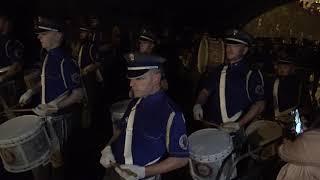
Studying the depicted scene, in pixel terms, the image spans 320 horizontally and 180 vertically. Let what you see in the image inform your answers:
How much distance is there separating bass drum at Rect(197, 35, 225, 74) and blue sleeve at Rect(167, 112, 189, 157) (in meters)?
2.98

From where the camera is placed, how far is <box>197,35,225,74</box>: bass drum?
6551mm

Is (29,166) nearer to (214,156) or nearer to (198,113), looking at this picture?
(198,113)

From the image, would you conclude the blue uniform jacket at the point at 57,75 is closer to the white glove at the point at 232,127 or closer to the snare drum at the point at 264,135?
the white glove at the point at 232,127

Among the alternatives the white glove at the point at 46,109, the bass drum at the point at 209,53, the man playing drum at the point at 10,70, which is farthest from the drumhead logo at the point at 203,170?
the man playing drum at the point at 10,70

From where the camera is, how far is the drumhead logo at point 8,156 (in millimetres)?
4664

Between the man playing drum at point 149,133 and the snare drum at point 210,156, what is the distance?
1.88ft

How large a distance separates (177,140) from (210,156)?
69 cm

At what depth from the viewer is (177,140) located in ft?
11.6

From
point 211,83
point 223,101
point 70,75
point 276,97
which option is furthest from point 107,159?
point 276,97

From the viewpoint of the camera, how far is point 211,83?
493cm

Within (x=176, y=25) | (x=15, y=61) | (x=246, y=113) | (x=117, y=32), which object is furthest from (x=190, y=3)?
(x=246, y=113)

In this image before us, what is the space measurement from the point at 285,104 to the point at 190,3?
5665 mm

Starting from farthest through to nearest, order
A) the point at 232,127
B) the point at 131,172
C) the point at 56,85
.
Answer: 1. the point at 56,85
2. the point at 232,127
3. the point at 131,172

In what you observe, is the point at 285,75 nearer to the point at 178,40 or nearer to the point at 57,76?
the point at 57,76
